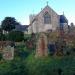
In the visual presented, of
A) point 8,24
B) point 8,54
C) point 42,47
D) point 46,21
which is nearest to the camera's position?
point 8,54

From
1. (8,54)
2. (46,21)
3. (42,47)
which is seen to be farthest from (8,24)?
(8,54)

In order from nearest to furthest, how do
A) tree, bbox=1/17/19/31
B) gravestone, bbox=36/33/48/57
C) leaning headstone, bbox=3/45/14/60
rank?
leaning headstone, bbox=3/45/14/60 < gravestone, bbox=36/33/48/57 < tree, bbox=1/17/19/31

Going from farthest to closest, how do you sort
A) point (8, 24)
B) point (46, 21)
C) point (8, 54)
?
point (8, 24)
point (46, 21)
point (8, 54)

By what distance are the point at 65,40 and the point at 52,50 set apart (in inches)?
125

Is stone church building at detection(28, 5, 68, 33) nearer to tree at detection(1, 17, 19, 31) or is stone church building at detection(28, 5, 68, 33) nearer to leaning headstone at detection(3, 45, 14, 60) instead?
tree at detection(1, 17, 19, 31)

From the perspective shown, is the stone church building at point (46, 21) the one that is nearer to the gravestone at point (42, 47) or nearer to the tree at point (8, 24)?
the tree at point (8, 24)

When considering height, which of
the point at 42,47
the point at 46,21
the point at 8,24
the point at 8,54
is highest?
the point at 8,24

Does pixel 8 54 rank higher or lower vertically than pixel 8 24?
lower

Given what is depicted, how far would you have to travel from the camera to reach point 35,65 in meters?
15.8

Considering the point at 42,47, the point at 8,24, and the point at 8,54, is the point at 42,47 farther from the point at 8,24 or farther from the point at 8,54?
the point at 8,24

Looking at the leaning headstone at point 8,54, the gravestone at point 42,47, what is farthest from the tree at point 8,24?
the leaning headstone at point 8,54

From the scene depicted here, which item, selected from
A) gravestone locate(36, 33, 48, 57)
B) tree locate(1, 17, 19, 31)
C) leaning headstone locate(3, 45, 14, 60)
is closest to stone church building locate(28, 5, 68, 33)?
tree locate(1, 17, 19, 31)

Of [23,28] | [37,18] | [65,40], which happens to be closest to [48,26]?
[37,18]

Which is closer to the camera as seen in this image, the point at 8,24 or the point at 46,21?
the point at 46,21
